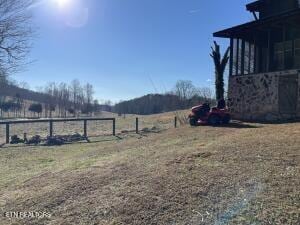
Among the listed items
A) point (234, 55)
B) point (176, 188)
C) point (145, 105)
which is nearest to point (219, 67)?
point (234, 55)

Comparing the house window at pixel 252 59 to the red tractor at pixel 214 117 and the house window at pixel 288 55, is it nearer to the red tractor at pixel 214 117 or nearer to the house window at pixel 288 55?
the house window at pixel 288 55

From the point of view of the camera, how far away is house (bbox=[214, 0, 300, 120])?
653 inches

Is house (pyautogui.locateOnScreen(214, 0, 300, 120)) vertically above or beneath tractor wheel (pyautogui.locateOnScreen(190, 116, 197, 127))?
above

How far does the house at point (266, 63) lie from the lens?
1659 cm

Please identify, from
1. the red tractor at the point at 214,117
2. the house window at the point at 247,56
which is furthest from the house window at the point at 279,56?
the red tractor at the point at 214,117

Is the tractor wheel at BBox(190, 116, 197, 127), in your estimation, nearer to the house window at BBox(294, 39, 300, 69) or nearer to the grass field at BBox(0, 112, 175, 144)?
the house window at BBox(294, 39, 300, 69)

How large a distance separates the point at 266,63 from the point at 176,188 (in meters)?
13.6

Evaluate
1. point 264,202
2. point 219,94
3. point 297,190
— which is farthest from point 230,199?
point 219,94

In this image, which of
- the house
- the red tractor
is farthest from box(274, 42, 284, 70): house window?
the red tractor

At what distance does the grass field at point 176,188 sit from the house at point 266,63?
23.8 feet

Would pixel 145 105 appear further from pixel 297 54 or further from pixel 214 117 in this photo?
pixel 214 117

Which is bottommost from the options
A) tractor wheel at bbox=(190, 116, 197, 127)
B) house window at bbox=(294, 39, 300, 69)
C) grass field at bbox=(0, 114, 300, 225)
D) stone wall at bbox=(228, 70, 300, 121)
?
grass field at bbox=(0, 114, 300, 225)

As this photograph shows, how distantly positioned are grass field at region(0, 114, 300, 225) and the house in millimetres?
7254

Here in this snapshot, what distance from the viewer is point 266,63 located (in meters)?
18.6
